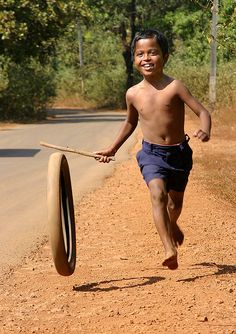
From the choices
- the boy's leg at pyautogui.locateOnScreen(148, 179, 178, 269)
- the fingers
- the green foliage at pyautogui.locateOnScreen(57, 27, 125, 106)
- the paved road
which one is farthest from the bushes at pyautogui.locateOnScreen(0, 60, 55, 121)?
the boy's leg at pyautogui.locateOnScreen(148, 179, 178, 269)

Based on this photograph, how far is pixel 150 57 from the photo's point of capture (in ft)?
18.6

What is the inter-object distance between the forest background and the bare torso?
6402 mm

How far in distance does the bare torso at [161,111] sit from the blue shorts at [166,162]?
0.05 metres

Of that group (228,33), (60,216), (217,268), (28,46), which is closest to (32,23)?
(28,46)

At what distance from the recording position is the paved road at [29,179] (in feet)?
25.2

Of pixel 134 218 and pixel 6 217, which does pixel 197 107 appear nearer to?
pixel 134 218

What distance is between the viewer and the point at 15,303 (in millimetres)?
5324

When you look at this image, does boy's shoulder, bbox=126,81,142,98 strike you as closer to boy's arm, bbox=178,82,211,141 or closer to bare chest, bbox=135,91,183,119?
bare chest, bbox=135,91,183,119

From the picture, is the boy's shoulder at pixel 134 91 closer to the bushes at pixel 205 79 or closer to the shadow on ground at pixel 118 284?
the shadow on ground at pixel 118 284

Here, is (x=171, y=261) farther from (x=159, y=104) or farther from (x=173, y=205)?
(x=159, y=104)

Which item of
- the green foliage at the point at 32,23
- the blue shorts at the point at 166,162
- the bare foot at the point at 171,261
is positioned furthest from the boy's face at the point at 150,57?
the green foliage at the point at 32,23

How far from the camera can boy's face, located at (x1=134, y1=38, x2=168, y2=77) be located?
5.68 meters

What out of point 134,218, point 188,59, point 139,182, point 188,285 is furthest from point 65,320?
point 188,59

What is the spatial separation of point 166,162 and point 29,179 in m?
6.68
